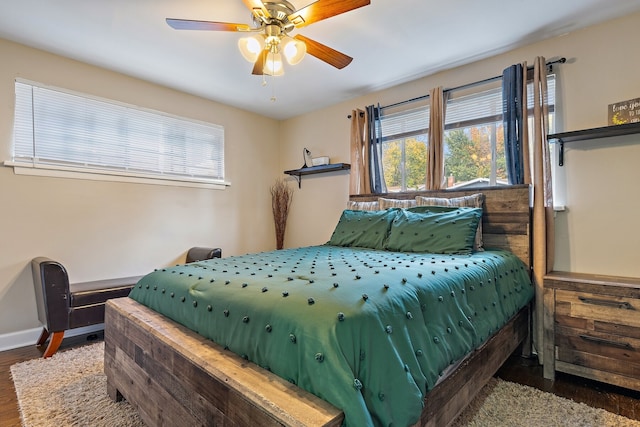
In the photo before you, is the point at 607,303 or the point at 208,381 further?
the point at 607,303

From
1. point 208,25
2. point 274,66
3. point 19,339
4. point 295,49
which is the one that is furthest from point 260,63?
point 19,339

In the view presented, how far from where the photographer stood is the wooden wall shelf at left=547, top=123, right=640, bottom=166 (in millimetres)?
2105

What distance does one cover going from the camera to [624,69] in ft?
7.41

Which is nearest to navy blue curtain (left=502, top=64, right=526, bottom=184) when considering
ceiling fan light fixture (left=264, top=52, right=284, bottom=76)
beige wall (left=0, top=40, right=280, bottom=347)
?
ceiling fan light fixture (left=264, top=52, right=284, bottom=76)

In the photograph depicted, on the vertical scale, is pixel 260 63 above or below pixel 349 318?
above

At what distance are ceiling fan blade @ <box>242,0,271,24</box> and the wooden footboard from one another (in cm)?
174

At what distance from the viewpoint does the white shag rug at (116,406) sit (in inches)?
64.7

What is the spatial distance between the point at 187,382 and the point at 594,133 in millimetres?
2913

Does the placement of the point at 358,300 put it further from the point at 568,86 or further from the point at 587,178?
the point at 568,86

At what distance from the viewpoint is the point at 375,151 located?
3561mm

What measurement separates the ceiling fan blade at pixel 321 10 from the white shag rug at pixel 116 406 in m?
2.28

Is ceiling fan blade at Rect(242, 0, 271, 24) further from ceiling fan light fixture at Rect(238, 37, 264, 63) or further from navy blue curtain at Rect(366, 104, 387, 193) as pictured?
navy blue curtain at Rect(366, 104, 387, 193)

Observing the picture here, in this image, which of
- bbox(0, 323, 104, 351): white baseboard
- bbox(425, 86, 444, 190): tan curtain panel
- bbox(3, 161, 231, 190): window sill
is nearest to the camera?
bbox(0, 323, 104, 351): white baseboard

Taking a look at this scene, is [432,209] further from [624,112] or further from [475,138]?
[624,112]
